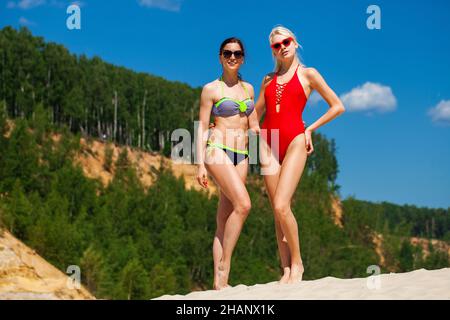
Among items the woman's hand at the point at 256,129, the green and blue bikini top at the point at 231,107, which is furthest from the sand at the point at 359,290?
the green and blue bikini top at the point at 231,107

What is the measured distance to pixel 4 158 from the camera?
4934 cm

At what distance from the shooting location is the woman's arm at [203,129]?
7.84 metres

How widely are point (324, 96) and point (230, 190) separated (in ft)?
5.28

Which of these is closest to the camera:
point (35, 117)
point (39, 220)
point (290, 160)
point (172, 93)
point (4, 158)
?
point (290, 160)

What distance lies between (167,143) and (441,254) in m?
34.1

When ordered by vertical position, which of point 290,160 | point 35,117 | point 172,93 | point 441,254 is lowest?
point 441,254

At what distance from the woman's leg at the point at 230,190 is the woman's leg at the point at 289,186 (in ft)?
1.26

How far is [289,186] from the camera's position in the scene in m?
7.51

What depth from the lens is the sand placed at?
6.63 metres

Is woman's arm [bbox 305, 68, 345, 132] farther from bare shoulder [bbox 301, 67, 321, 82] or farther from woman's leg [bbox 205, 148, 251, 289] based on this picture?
woman's leg [bbox 205, 148, 251, 289]

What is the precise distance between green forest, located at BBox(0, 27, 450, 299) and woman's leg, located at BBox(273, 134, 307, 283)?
3021 cm

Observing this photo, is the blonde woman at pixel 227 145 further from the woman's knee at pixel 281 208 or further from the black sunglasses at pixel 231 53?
the woman's knee at pixel 281 208

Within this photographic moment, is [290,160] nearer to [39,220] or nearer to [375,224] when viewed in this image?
[39,220]
